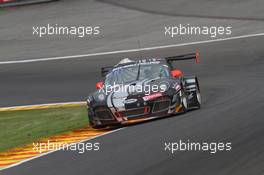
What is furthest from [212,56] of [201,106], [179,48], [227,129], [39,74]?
[227,129]

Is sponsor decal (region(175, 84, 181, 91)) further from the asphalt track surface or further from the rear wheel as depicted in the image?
the asphalt track surface

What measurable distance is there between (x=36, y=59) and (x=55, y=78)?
11.9 ft

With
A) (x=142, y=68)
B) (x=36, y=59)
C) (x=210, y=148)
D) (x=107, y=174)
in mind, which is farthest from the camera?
(x=36, y=59)

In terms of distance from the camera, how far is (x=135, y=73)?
16484 mm

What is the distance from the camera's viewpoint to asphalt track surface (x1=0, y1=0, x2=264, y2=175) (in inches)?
454

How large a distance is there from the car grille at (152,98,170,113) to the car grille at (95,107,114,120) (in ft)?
2.86

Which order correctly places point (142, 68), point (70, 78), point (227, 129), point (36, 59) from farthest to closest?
point (36, 59)
point (70, 78)
point (142, 68)
point (227, 129)

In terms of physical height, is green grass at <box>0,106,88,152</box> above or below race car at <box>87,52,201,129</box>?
below

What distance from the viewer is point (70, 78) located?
24078 millimetres

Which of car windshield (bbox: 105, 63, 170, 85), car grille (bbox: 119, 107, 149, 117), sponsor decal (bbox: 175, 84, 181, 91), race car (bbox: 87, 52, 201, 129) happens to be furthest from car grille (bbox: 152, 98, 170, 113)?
car windshield (bbox: 105, 63, 170, 85)

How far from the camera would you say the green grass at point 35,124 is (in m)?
16.0

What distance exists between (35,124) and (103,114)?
2.60 meters

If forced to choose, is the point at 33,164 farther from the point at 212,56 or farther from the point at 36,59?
the point at 36,59

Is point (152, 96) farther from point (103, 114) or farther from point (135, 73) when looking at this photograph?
point (135, 73)
